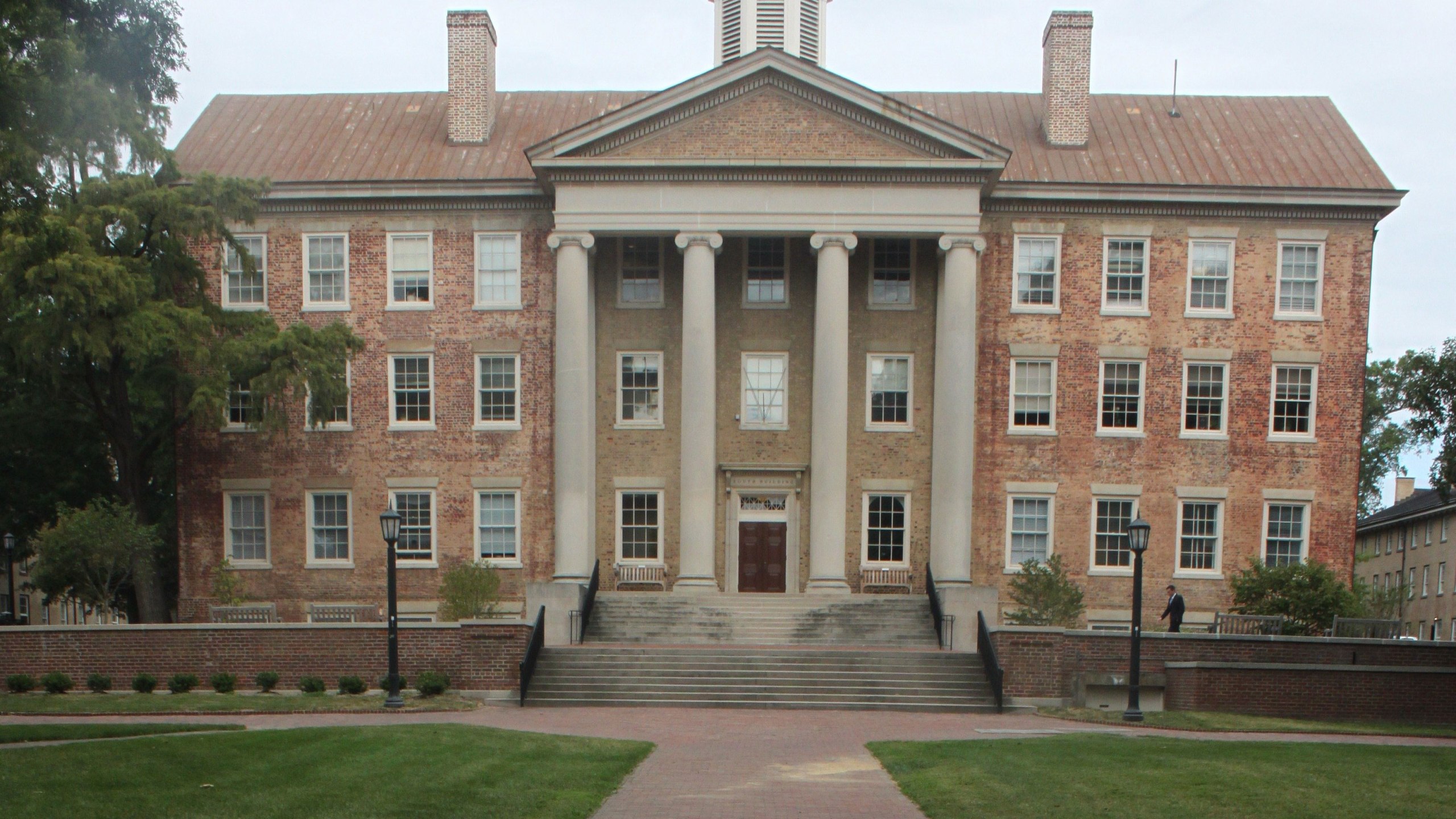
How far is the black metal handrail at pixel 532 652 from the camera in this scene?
78.7 feet

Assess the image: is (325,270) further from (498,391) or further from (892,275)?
(892,275)

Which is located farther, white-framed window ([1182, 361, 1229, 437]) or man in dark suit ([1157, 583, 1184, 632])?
white-framed window ([1182, 361, 1229, 437])

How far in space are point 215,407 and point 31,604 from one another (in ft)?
189

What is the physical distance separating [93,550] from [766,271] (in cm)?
1787

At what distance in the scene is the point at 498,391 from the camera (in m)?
35.1

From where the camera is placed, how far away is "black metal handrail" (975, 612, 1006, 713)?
949 inches

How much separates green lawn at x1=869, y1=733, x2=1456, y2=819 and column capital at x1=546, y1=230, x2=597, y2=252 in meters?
18.2

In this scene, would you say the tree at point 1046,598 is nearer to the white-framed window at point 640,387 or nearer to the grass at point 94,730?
the white-framed window at point 640,387

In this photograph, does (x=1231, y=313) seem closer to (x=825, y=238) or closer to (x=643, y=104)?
(x=825, y=238)

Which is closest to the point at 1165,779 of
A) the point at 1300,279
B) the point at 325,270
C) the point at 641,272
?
the point at 641,272

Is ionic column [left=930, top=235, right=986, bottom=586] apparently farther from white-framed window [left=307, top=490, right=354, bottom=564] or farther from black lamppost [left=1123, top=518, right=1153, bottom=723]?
white-framed window [left=307, top=490, right=354, bottom=564]

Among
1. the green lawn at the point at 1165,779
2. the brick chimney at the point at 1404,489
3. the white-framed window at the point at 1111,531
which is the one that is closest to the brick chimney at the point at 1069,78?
the white-framed window at the point at 1111,531

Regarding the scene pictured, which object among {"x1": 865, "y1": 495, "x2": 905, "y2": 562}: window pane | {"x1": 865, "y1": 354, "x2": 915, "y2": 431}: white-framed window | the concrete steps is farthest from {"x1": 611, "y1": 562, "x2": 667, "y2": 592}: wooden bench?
the concrete steps

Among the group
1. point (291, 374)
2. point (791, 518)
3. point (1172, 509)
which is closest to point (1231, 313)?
point (1172, 509)
